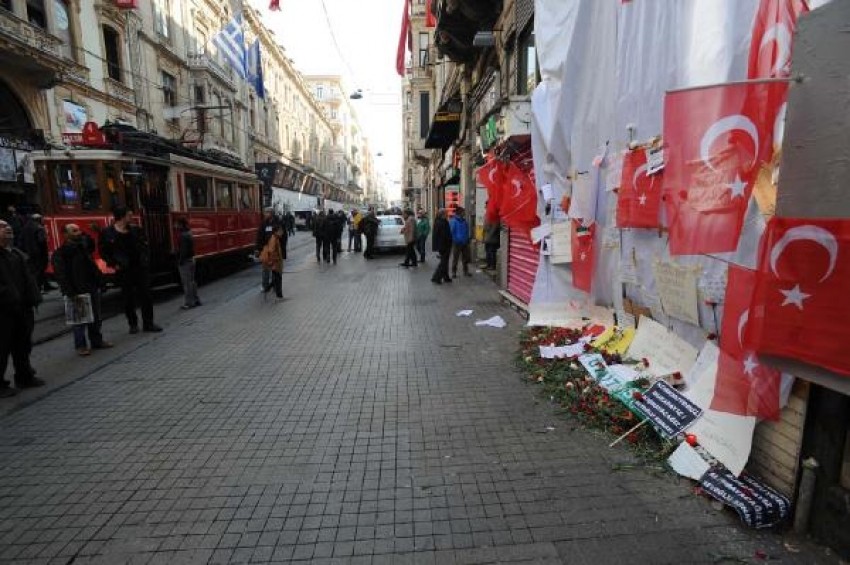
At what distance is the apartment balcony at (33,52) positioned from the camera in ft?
50.5

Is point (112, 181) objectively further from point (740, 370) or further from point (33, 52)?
point (740, 370)

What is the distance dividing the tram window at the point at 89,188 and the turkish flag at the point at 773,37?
11016mm

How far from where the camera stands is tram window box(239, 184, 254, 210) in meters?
16.7

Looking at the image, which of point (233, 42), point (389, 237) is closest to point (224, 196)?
point (389, 237)

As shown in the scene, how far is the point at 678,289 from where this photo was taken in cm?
391

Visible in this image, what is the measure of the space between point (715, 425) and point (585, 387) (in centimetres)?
146

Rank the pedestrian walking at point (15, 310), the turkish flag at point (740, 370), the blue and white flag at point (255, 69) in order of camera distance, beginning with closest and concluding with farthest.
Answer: the turkish flag at point (740, 370) < the pedestrian walking at point (15, 310) < the blue and white flag at point (255, 69)

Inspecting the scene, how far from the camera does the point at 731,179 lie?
283 centimetres

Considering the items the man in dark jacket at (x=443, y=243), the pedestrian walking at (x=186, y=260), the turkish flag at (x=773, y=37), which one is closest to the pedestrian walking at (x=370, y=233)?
the man in dark jacket at (x=443, y=243)

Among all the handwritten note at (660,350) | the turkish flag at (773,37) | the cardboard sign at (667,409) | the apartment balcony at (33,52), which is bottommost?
the cardboard sign at (667,409)

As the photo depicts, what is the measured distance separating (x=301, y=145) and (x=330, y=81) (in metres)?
41.8

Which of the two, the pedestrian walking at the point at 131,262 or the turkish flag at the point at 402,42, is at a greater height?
the turkish flag at the point at 402,42

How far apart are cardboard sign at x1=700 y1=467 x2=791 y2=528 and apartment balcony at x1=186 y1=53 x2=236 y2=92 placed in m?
35.8

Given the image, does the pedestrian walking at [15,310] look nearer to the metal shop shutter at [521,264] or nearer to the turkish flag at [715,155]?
the turkish flag at [715,155]
